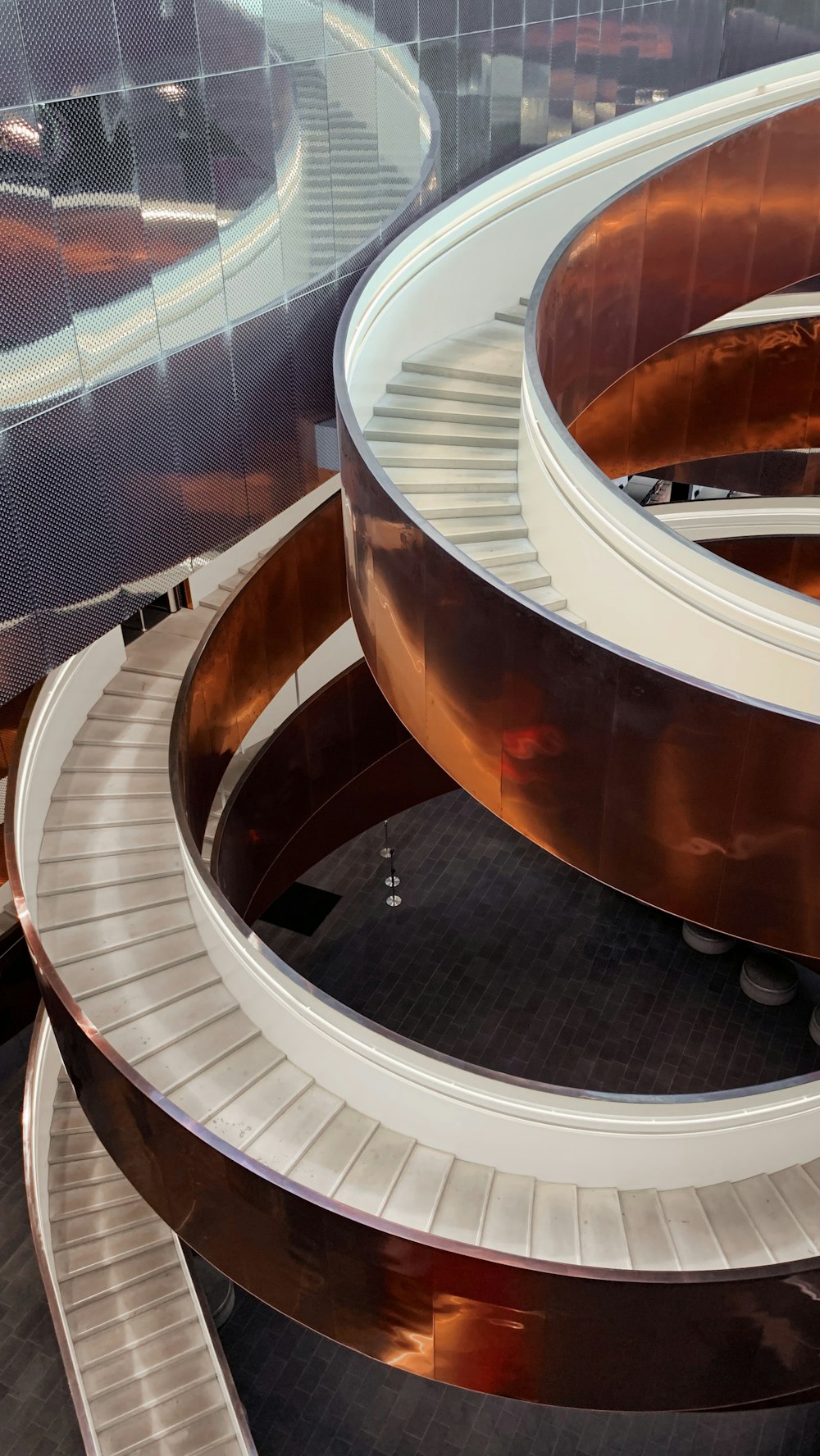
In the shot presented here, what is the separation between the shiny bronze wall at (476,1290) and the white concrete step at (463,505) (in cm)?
123

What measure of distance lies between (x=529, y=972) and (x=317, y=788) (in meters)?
5.29

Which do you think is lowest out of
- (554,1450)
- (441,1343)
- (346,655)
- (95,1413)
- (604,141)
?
(554,1450)

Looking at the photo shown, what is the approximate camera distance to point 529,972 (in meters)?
20.1

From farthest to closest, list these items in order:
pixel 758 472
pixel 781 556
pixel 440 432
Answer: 1. pixel 758 472
2. pixel 781 556
3. pixel 440 432

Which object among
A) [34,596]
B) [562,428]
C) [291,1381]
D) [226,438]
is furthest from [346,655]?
[291,1381]

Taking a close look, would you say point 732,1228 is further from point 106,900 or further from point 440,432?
point 440,432

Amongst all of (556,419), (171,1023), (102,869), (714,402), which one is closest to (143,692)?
(102,869)

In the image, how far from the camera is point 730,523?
20.4 meters

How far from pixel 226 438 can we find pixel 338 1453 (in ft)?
40.1

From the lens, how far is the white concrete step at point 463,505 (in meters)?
12.2

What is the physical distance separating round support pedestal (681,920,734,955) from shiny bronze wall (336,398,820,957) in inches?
423

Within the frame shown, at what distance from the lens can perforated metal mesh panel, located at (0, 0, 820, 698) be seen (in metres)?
10.6

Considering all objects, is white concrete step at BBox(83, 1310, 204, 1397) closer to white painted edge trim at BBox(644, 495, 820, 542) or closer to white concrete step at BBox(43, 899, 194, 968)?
white concrete step at BBox(43, 899, 194, 968)

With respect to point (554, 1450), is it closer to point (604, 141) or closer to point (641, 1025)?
point (641, 1025)
